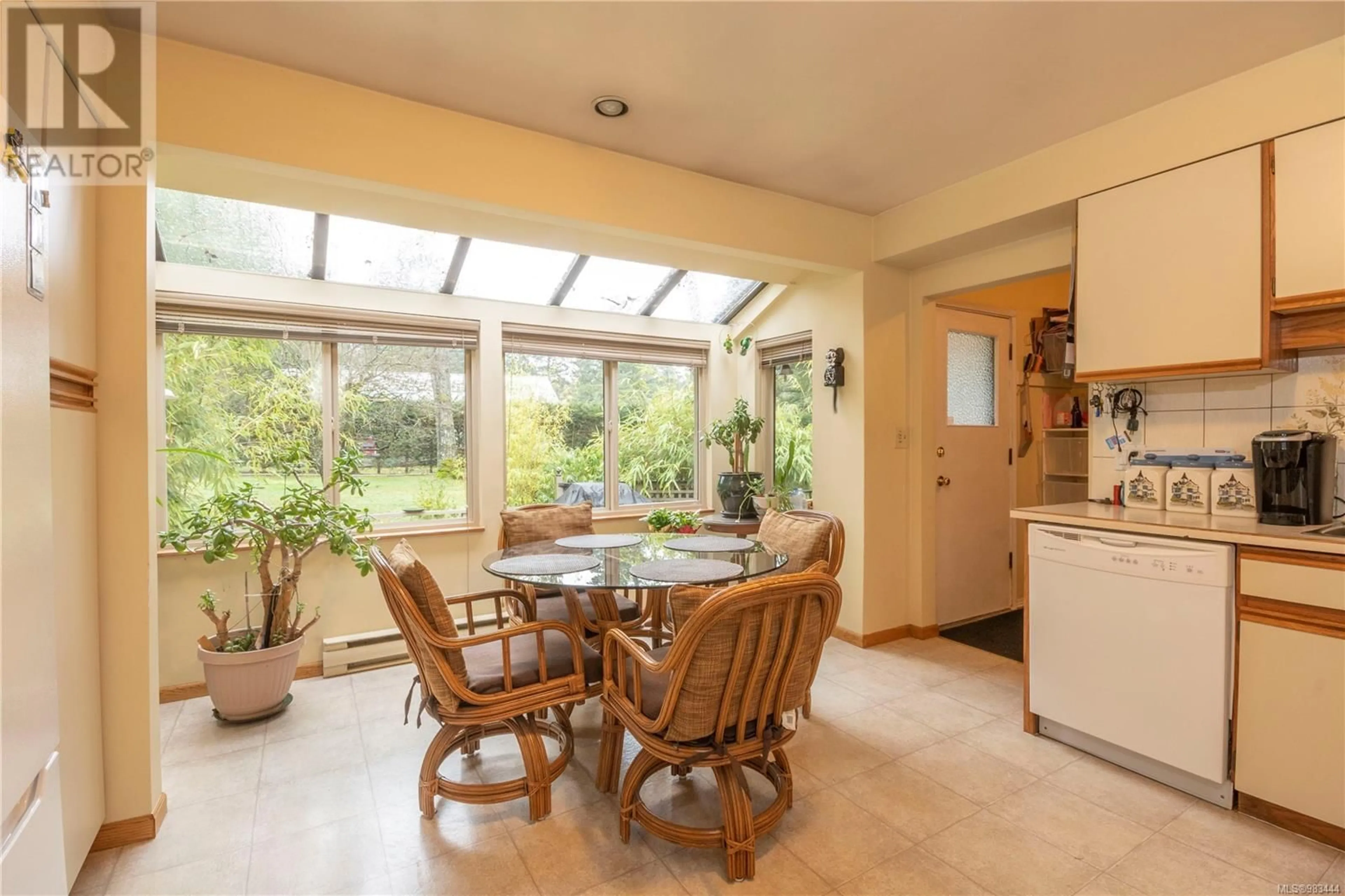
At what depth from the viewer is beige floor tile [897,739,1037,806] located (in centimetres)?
218

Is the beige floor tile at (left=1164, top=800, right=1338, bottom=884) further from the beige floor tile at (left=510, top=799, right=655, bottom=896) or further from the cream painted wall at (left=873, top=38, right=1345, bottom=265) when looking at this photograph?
the cream painted wall at (left=873, top=38, right=1345, bottom=265)

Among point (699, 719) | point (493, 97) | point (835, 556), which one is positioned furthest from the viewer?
point (835, 556)

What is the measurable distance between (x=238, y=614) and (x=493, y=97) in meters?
2.93

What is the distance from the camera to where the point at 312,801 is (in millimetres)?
2139

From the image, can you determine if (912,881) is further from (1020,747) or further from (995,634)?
(995,634)

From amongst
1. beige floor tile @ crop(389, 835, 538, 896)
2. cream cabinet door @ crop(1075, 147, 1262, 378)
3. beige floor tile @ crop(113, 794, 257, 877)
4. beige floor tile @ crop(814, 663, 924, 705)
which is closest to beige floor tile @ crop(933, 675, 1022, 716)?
beige floor tile @ crop(814, 663, 924, 705)

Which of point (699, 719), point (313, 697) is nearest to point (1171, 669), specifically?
point (699, 719)

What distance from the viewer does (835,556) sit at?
262cm

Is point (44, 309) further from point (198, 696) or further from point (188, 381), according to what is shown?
point (198, 696)

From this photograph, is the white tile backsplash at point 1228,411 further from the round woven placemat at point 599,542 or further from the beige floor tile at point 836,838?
the round woven placemat at point 599,542

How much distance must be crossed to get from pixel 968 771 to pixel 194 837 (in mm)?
2712

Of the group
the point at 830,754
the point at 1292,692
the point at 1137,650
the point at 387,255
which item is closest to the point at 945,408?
the point at 1137,650

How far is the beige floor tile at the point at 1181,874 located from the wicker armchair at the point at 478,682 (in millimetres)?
1727
